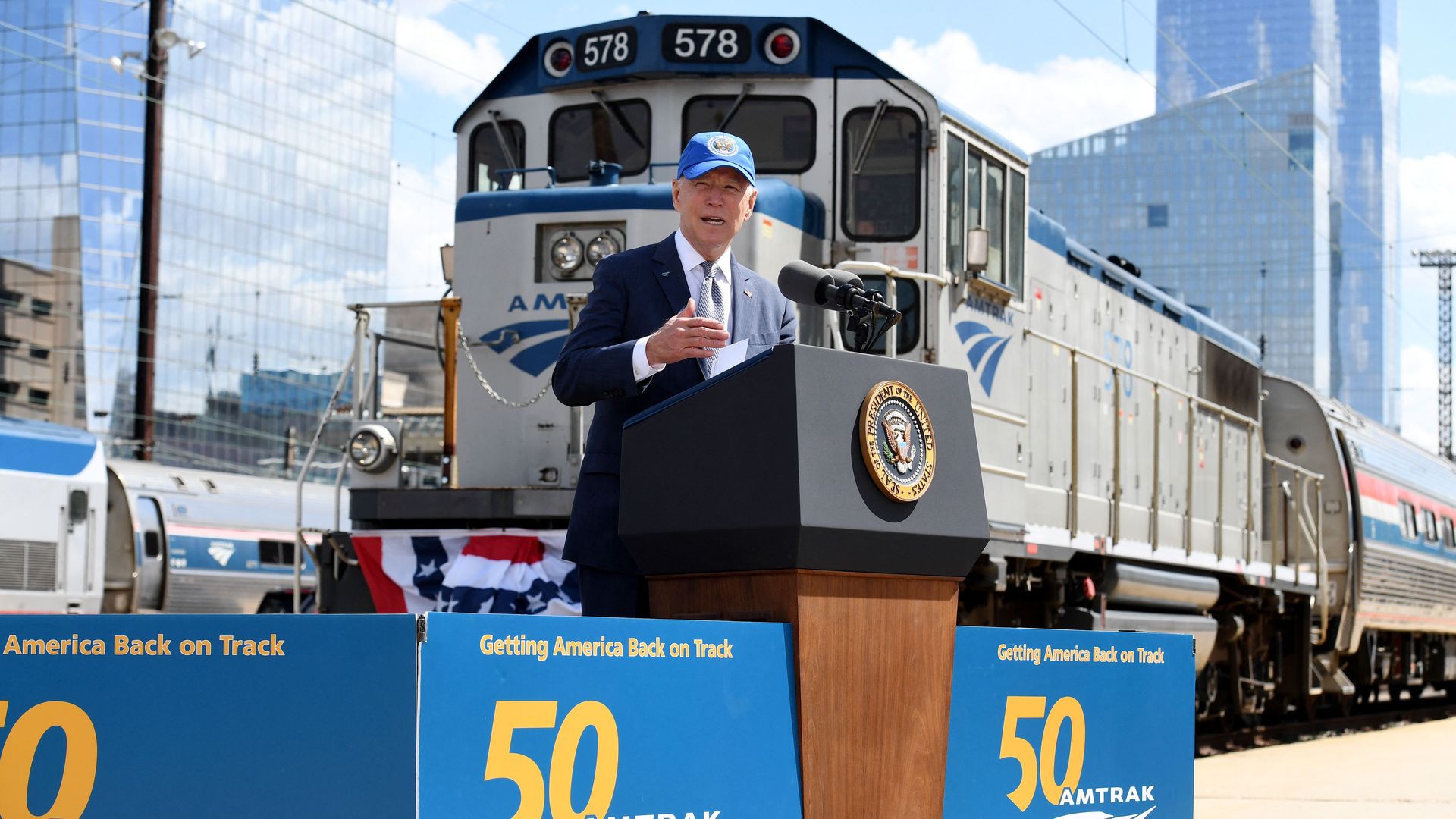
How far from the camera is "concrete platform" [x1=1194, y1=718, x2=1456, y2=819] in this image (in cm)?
723

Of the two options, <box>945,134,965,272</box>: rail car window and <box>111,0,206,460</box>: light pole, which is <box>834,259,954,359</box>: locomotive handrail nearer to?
<box>945,134,965,272</box>: rail car window

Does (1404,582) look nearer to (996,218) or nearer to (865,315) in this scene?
(996,218)

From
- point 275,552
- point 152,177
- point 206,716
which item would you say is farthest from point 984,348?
point 152,177

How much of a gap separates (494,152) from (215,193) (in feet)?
213

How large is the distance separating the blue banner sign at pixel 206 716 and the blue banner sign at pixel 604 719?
7 centimetres

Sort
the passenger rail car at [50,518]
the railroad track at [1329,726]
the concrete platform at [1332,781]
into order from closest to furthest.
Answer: the concrete platform at [1332,781] < the railroad track at [1329,726] < the passenger rail car at [50,518]

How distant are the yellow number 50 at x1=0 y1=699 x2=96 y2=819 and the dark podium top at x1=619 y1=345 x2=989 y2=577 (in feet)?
3.21

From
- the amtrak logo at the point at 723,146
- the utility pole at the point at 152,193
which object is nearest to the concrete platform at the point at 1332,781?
the amtrak logo at the point at 723,146

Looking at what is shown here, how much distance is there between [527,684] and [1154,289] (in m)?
11.4

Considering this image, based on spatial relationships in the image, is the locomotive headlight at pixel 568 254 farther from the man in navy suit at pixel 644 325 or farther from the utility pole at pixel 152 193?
the utility pole at pixel 152 193

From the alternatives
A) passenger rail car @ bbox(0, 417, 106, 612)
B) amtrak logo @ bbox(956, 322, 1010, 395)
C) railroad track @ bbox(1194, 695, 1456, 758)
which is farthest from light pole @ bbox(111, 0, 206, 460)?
amtrak logo @ bbox(956, 322, 1010, 395)

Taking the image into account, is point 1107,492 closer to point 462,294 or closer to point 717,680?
point 462,294

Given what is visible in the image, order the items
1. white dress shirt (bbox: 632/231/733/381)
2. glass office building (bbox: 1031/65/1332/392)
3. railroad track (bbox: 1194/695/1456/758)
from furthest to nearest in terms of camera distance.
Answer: glass office building (bbox: 1031/65/1332/392), railroad track (bbox: 1194/695/1456/758), white dress shirt (bbox: 632/231/733/381)

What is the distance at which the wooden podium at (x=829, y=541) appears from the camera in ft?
8.23
